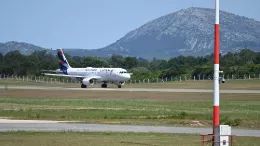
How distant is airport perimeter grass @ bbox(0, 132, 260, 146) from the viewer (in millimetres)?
24109

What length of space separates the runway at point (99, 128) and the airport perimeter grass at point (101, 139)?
219 centimetres

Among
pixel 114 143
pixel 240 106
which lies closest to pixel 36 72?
pixel 240 106

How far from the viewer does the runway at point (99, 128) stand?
30.6 metres

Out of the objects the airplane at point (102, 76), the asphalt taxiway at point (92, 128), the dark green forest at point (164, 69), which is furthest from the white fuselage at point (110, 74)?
the asphalt taxiway at point (92, 128)

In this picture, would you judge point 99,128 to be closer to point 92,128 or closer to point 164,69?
point 92,128

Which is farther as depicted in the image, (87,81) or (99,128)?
(87,81)

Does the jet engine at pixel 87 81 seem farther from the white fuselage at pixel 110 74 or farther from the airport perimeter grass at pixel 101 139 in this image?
the airport perimeter grass at pixel 101 139

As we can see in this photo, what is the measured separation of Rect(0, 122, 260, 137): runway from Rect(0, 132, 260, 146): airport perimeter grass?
2.19m

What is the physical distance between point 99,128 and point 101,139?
6.34 metres

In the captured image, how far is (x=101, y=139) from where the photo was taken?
25828 mm

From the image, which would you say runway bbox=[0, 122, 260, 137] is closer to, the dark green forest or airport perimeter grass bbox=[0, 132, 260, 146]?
airport perimeter grass bbox=[0, 132, 260, 146]

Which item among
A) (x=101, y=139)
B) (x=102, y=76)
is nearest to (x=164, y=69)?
(x=102, y=76)

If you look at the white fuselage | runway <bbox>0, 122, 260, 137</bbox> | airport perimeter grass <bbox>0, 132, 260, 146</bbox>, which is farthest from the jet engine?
airport perimeter grass <bbox>0, 132, 260, 146</bbox>

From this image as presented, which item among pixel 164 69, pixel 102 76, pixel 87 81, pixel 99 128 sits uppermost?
pixel 164 69
